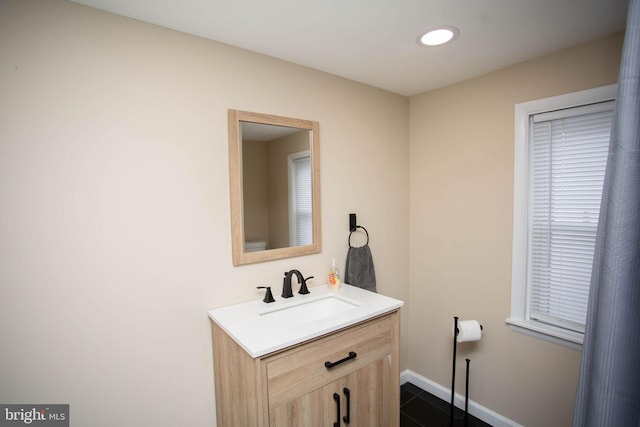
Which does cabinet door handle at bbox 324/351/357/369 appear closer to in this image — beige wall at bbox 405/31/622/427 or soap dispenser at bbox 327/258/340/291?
soap dispenser at bbox 327/258/340/291

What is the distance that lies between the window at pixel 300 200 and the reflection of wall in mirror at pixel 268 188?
4cm

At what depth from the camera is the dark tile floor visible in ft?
6.89

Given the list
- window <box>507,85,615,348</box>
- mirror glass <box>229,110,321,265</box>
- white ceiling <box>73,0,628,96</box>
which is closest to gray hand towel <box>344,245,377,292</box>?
mirror glass <box>229,110,321,265</box>

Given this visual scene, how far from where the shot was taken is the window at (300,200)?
1.88 meters

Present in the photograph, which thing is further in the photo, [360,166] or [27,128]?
[360,166]

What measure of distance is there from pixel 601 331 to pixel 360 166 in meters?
1.52

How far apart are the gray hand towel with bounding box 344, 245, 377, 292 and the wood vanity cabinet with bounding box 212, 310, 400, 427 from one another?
1.57ft

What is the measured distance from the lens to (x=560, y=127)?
5.89ft

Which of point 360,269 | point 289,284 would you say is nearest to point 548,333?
point 360,269

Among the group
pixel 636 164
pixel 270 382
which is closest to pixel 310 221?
pixel 270 382

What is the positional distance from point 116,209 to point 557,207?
2.33 metres

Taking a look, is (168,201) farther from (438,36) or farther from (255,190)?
(438,36)

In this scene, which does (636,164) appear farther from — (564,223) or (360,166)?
(360,166)

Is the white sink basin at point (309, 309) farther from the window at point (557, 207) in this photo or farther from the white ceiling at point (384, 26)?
the white ceiling at point (384, 26)
